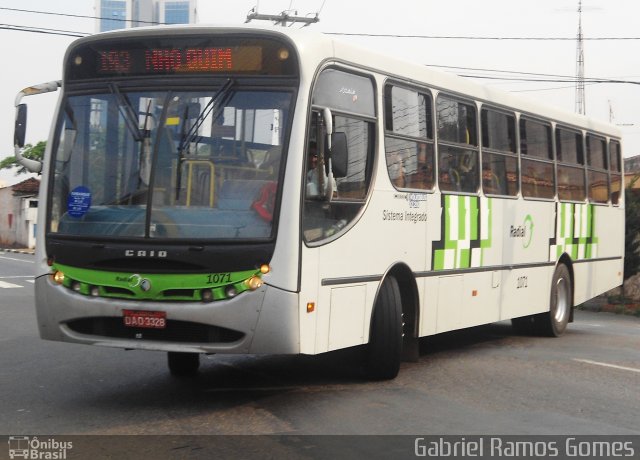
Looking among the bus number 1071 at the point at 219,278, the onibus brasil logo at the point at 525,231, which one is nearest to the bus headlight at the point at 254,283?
the bus number 1071 at the point at 219,278

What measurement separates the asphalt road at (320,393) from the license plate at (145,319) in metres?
0.68

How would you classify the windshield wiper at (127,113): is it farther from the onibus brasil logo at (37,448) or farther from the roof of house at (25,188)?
the roof of house at (25,188)

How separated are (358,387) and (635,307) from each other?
18.5 m

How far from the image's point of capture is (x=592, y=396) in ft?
29.9

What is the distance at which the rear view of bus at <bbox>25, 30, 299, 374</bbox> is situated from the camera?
25.7 ft

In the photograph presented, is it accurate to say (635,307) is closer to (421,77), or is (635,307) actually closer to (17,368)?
(421,77)

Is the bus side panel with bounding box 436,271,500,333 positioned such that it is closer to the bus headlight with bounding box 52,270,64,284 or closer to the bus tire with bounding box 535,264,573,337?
the bus tire with bounding box 535,264,573,337

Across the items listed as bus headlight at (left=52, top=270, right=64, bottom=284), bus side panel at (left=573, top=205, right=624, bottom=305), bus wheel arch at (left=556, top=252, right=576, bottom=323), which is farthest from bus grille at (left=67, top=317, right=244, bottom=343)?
bus side panel at (left=573, top=205, right=624, bottom=305)

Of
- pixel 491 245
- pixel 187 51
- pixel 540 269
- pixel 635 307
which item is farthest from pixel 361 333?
pixel 635 307

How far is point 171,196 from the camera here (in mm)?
8039

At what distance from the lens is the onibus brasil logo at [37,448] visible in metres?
6.49

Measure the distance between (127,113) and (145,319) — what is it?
171 centimetres

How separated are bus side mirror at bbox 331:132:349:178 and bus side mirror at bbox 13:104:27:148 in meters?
2.74

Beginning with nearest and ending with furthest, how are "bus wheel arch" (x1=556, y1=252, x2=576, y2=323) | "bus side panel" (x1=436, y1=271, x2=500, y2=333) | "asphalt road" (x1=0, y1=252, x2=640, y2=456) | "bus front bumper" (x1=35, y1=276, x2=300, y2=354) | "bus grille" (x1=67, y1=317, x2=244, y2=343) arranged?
"asphalt road" (x1=0, y1=252, x2=640, y2=456)
"bus front bumper" (x1=35, y1=276, x2=300, y2=354)
"bus grille" (x1=67, y1=317, x2=244, y2=343)
"bus side panel" (x1=436, y1=271, x2=500, y2=333)
"bus wheel arch" (x1=556, y1=252, x2=576, y2=323)
